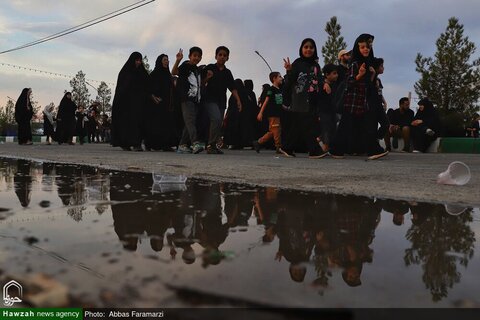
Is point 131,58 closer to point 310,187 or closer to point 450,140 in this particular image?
point 310,187

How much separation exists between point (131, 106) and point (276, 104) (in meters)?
3.71

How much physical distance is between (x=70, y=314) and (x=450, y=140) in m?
15.9

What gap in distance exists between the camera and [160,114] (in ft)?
35.3

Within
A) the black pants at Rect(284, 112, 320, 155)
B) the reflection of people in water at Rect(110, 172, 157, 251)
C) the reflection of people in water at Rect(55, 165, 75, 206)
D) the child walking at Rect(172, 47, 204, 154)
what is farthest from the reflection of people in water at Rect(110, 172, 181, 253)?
the black pants at Rect(284, 112, 320, 155)

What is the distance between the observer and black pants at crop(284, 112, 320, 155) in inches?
330

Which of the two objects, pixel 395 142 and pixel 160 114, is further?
pixel 395 142

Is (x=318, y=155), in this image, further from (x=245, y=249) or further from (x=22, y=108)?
(x=22, y=108)

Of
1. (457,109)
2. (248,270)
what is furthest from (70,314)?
(457,109)

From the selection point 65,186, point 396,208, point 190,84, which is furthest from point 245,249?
point 190,84

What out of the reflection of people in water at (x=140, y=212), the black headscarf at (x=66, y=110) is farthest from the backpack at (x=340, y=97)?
the black headscarf at (x=66, y=110)

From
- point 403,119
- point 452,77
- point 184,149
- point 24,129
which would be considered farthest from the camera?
point 452,77

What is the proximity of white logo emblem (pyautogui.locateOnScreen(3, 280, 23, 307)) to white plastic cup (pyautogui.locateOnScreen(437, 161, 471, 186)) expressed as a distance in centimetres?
324

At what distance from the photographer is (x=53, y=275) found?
1.19 meters

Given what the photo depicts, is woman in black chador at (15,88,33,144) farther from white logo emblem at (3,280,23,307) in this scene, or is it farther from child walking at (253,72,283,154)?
white logo emblem at (3,280,23,307)
